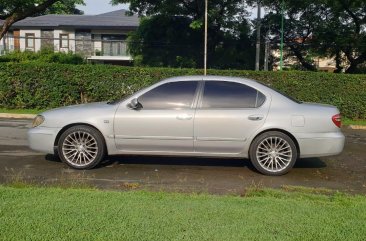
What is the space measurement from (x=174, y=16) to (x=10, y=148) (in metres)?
21.1

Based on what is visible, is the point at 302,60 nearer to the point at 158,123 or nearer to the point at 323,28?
the point at 323,28

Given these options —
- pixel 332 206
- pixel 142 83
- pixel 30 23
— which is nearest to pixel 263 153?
pixel 332 206

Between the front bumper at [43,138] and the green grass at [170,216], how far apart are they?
196cm

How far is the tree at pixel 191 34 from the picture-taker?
1072 inches

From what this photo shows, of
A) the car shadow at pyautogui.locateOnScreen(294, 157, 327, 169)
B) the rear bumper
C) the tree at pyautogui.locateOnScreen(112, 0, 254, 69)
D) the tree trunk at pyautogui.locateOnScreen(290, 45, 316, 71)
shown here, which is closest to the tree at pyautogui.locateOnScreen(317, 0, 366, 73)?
the tree trunk at pyautogui.locateOnScreen(290, 45, 316, 71)

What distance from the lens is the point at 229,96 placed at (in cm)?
702

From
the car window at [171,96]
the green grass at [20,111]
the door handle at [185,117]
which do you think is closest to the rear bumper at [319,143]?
the door handle at [185,117]

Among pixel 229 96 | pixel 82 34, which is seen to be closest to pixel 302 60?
pixel 229 96

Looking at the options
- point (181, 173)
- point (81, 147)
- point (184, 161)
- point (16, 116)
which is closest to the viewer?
point (181, 173)

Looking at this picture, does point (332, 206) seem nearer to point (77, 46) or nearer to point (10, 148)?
point (10, 148)

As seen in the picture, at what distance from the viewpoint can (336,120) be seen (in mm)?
6934

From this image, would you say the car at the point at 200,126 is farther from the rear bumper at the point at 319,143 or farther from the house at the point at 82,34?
the house at the point at 82,34

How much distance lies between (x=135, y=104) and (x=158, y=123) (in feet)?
1.48

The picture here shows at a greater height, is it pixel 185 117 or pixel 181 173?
pixel 185 117
